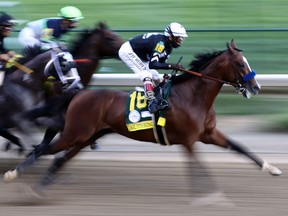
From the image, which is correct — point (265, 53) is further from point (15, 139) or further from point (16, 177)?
point (16, 177)

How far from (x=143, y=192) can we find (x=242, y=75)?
1.54 metres

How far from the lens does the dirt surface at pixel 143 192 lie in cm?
684

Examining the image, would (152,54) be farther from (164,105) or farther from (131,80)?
Result: (131,80)

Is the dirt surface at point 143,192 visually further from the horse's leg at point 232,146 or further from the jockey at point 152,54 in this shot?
the jockey at point 152,54

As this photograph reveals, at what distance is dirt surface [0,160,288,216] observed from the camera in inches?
269

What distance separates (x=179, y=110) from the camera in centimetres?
754

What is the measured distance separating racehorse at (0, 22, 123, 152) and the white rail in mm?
1762

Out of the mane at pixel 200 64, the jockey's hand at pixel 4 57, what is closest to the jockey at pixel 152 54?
the mane at pixel 200 64

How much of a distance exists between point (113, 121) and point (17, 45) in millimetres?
4542

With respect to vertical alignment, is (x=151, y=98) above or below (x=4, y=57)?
above

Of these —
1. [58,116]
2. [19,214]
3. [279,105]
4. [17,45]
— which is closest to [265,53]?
[279,105]

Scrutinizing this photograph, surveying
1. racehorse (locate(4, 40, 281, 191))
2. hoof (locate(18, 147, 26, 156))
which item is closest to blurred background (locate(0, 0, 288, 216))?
hoof (locate(18, 147, 26, 156))

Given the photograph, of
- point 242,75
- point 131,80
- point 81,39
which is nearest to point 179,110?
point 242,75

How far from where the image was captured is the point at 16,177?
24.9ft
